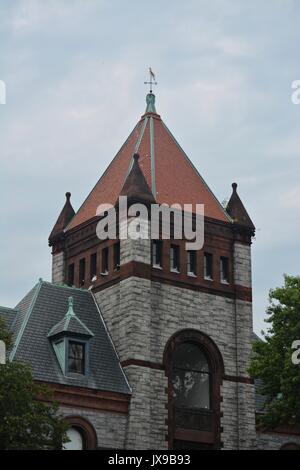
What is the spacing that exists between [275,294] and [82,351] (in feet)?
30.9

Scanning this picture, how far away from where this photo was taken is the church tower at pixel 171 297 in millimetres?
48562

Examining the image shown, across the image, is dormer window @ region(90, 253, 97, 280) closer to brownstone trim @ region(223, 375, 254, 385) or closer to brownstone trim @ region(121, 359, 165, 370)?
brownstone trim @ region(121, 359, 165, 370)

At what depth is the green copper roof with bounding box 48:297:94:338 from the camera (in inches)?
1866

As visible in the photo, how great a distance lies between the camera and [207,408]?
166 ft

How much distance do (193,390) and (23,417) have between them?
16846mm

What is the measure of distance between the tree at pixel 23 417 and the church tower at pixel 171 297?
819 cm

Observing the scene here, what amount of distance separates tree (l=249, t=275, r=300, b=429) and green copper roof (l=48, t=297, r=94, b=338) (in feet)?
26.5

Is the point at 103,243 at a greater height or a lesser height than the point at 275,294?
greater

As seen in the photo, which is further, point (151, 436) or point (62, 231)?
point (62, 231)

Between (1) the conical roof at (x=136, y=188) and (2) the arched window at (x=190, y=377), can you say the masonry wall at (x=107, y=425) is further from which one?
(1) the conical roof at (x=136, y=188)
